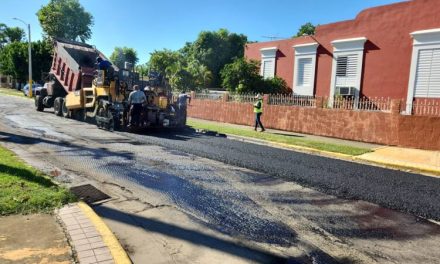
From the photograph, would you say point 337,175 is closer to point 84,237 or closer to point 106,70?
point 84,237

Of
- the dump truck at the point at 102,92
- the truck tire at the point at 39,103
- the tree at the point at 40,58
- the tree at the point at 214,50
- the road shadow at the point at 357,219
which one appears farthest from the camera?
the tree at the point at 40,58

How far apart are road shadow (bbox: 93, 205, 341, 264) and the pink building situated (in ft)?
38.8

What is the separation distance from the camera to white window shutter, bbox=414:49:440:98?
17.0m

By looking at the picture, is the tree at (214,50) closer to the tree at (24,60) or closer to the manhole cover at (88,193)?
the tree at (24,60)

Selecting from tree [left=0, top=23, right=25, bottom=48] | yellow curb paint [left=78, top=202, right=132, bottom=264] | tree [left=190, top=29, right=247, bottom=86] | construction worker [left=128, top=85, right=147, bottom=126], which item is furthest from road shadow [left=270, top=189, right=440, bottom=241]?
tree [left=0, top=23, right=25, bottom=48]

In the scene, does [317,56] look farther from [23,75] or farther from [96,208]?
[23,75]

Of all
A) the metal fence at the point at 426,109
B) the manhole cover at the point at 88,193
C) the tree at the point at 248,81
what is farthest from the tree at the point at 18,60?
the manhole cover at the point at 88,193

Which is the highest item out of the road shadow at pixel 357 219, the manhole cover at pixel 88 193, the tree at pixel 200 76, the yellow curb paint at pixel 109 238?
the tree at pixel 200 76

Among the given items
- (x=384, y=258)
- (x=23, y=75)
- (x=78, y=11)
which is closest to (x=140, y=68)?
(x=384, y=258)

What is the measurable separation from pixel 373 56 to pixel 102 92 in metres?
13.2

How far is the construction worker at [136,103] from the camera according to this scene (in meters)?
14.2

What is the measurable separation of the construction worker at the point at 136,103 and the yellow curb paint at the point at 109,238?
370 inches

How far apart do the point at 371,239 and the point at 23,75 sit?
58118 millimetres

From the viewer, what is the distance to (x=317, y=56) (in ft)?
72.4
